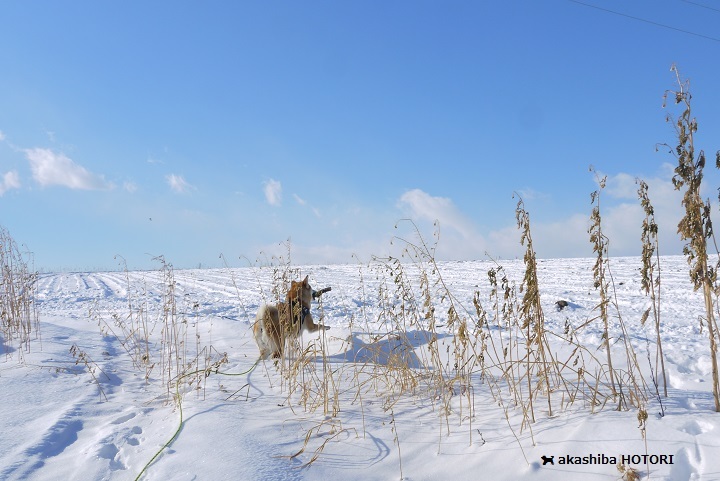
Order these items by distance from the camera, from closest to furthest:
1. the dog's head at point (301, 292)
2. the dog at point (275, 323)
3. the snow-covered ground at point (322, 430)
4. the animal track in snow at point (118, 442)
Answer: the snow-covered ground at point (322, 430) < the animal track in snow at point (118, 442) < the dog at point (275, 323) < the dog's head at point (301, 292)

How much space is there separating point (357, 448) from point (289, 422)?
644 millimetres

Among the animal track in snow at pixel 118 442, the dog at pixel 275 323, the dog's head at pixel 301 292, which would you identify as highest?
the dog's head at pixel 301 292

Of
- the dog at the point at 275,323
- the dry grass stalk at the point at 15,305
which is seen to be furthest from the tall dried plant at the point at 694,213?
the dry grass stalk at the point at 15,305

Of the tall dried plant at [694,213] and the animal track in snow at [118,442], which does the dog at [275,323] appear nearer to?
the animal track in snow at [118,442]

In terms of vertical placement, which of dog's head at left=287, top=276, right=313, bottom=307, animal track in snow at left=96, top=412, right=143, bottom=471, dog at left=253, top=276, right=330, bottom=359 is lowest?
animal track in snow at left=96, top=412, right=143, bottom=471

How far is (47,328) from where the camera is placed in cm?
701

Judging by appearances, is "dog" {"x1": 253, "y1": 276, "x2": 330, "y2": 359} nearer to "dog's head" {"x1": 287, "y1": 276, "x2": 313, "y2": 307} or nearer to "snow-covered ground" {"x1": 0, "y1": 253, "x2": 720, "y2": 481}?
"dog's head" {"x1": 287, "y1": 276, "x2": 313, "y2": 307}

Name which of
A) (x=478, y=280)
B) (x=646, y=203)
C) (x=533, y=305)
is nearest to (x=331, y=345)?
(x=533, y=305)

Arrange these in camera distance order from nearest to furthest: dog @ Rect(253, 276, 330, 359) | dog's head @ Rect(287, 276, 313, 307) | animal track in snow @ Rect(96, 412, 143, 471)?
animal track in snow @ Rect(96, 412, 143, 471), dog @ Rect(253, 276, 330, 359), dog's head @ Rect(287, 276, 313, 307)

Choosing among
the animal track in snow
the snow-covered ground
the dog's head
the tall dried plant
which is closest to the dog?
the dog's head

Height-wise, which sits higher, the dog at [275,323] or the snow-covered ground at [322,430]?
the dog at [275,323]

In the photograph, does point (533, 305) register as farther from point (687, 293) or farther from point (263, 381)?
point (687, 293)

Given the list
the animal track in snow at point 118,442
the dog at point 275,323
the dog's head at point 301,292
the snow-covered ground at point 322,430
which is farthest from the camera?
the dog's head at point 301,292

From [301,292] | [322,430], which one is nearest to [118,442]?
[322,430]
